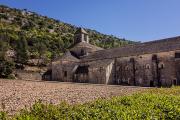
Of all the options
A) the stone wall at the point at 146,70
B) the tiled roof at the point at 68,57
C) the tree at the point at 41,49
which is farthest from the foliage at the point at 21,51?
the stone wall at the point at 146,70

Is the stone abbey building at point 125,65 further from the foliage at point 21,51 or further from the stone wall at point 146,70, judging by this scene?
the foliage at point 21,51

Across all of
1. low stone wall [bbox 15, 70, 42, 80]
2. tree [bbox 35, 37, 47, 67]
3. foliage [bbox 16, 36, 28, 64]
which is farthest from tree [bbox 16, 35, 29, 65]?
low stone wall [bbox 15, 70, 42, 80]

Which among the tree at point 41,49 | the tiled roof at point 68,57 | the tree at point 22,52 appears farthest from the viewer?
the tree at point 41,49

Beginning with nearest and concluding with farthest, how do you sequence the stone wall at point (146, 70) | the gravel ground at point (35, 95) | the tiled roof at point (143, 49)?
the gravel ground at point (35, 95) < the stone wall at point (146, 70) < the tiled roof at point (143, 49)

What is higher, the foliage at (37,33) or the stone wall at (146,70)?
the foliage at (37,33)

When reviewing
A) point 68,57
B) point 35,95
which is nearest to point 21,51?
point 68,57

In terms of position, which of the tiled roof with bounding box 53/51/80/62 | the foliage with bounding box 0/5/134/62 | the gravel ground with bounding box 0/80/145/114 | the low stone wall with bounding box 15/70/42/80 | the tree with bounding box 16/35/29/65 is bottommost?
the gravel ground with bounding box 0/80/145/114

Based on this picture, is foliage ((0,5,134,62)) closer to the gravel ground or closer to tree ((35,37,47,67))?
tree ((35,37,47,67))

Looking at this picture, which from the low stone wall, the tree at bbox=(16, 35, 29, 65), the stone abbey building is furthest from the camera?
the tree at bbox=(16, 35, 29, 65)

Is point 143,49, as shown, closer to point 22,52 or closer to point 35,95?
point 35,95

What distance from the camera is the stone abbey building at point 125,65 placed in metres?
47.2

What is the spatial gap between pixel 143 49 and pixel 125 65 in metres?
→ 4.20

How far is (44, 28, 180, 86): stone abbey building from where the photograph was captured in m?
47.2

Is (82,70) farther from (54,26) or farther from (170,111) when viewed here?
(54,26)
